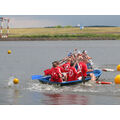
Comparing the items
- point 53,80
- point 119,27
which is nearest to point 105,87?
point 53,80

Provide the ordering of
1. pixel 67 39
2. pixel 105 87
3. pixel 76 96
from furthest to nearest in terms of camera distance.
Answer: pixel 67 39
pixel 105 87
pixel 76 96

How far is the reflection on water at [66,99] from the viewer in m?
16.8

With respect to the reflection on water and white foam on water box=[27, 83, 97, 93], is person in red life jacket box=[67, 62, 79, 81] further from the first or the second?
the reflection on water

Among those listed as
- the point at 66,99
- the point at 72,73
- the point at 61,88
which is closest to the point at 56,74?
the point at 61,88

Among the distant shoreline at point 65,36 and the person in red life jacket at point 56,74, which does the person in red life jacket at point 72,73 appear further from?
the distant shoreline at point 65,36

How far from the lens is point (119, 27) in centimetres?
12244

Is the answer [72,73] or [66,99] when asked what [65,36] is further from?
[66,99]

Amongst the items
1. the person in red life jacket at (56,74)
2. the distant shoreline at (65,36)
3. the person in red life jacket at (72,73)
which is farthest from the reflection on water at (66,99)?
the distant shoreline at (65,36)

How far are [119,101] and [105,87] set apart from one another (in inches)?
157

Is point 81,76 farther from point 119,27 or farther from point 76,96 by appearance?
point 119,27

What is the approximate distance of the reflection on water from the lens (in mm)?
16797

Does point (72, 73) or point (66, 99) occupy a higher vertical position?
point (72, 73)

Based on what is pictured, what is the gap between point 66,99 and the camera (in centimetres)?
1772

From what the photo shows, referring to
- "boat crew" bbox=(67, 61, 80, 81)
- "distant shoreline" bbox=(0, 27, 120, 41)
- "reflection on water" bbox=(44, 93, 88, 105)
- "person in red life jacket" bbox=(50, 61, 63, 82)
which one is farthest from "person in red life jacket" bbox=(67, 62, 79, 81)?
"distant shoreline" bbox=(0, 27, 120, 41)
